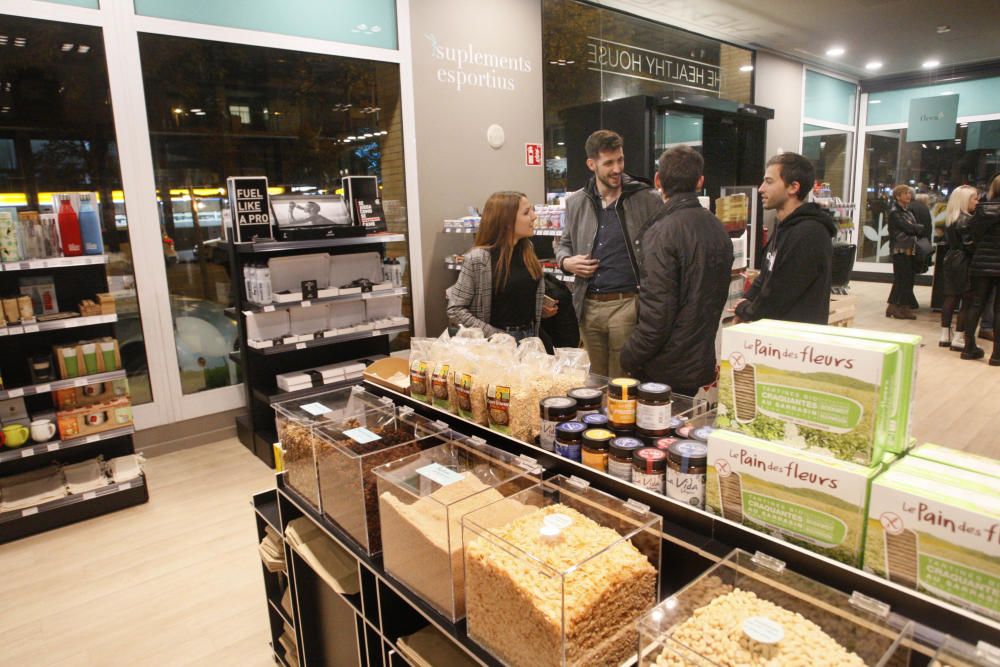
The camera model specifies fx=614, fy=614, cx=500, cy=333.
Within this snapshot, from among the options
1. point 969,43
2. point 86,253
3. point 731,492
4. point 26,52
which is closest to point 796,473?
point 731,492

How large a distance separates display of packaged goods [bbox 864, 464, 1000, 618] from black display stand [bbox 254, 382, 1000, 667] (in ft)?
0.12

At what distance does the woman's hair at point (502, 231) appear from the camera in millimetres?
3326

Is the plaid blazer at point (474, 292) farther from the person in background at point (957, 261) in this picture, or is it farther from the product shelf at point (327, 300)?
the person in background at point (957, 261)

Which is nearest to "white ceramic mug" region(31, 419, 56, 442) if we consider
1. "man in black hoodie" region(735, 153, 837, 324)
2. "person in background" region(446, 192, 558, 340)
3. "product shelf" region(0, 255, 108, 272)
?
"product shelf" region(0, 255, 108, 272)

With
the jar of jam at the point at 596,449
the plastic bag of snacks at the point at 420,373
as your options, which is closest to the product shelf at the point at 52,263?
the plastic bag of snacks at the point at 420,373

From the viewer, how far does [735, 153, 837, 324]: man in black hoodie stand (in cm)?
298

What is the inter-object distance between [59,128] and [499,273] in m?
3.08

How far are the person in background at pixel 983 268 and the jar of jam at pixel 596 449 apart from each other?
19.7ft

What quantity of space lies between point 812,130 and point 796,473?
34.4 feet

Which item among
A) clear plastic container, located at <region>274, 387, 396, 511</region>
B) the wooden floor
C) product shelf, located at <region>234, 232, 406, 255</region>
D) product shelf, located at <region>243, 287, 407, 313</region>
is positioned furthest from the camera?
product shelf, located at <region>243, 287, 407, 313</region>

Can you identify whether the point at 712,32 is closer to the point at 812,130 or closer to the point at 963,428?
the point at 812,130

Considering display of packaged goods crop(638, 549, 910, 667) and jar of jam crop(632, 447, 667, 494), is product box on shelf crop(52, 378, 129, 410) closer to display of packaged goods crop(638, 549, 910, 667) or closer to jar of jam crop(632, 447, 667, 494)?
jar of jam crop(632, 447, 667, 494)

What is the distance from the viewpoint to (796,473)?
46.0 inches

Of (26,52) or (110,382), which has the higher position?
(26,52)
